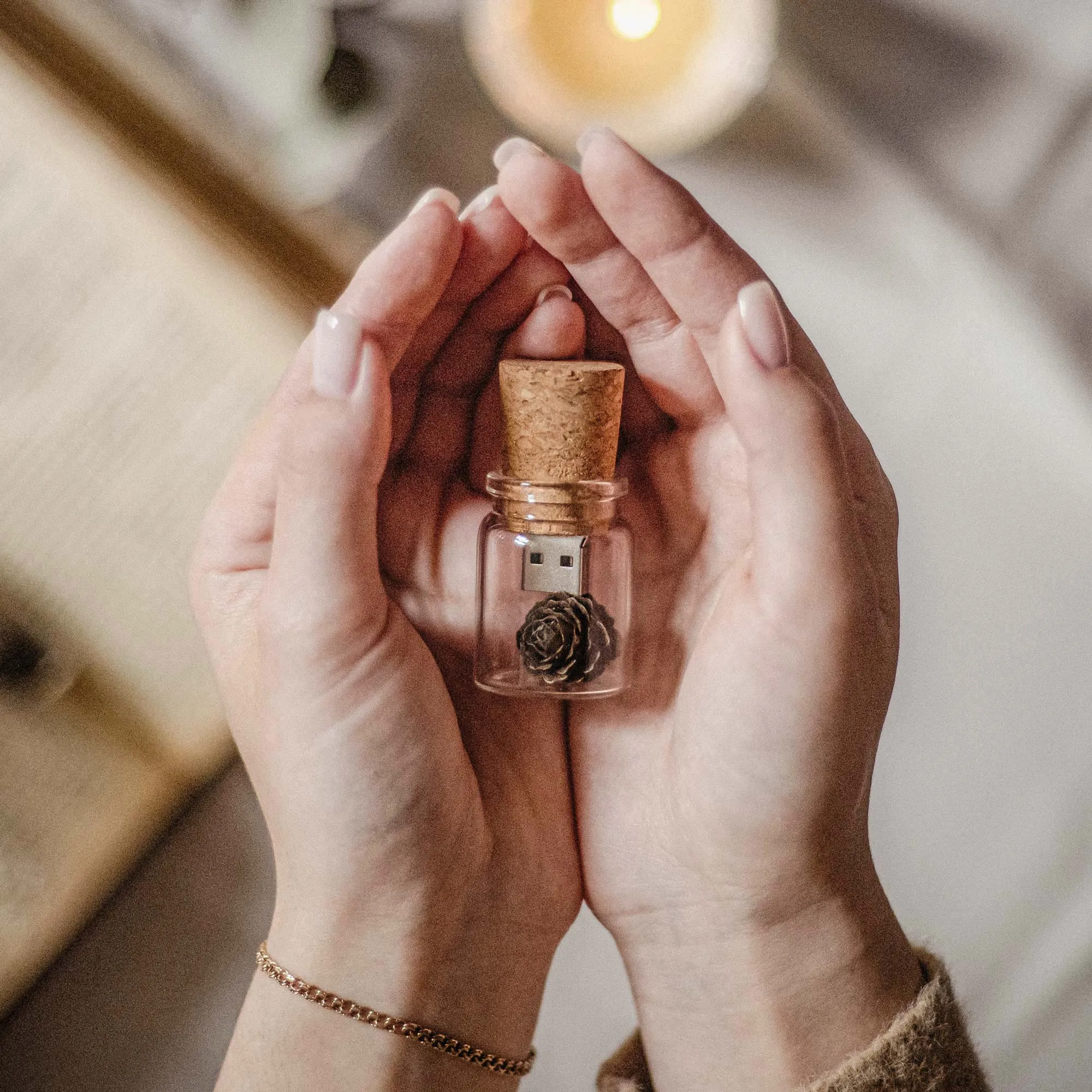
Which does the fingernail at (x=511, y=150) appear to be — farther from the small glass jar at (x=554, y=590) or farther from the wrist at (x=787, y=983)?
the wrist at (x=787, y=983)

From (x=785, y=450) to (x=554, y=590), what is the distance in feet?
0.81

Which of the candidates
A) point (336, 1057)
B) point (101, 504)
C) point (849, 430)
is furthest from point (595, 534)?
point (101, 504)

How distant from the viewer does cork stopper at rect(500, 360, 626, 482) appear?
2.44 feet

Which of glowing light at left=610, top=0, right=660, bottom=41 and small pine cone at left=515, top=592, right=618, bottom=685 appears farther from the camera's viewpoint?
glowing light at left=610, top=0, right=660, bottom=41

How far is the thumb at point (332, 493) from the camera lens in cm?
67

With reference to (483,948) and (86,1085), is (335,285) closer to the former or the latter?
(483,948)

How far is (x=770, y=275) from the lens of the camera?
115 cm

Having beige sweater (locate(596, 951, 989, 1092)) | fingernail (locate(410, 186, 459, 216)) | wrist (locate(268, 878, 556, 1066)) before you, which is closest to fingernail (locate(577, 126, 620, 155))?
fingernail (locate(410, 186, 459, 216))

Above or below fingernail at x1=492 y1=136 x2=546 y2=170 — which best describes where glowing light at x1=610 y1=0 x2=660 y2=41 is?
above

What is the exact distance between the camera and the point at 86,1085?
44.7 inches

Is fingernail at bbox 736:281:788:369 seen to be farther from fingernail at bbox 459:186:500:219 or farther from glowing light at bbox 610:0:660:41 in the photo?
glowing light at bbox 610:0:660:41

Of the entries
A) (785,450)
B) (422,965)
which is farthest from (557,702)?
(785,450)

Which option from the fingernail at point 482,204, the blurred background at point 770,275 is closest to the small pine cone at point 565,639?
the fingernail at point 482,204

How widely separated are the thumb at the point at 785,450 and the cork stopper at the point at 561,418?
11 cm
